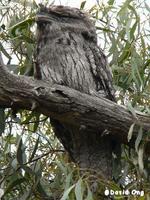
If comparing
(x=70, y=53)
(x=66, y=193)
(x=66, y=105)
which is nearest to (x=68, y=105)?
(x=66, y=105)

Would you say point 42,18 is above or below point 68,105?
above

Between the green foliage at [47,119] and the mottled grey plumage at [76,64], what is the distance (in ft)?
0.24

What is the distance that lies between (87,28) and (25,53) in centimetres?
28

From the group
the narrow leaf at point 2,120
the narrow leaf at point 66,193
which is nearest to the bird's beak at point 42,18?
the narrow leaf at point 2,120

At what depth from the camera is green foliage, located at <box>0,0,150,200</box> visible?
2.24 meters

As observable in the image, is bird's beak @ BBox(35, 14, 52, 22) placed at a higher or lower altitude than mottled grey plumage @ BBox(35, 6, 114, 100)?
higher

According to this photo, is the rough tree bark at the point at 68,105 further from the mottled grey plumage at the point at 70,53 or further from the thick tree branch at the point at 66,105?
the mottled grey plumage at the point at 70,53

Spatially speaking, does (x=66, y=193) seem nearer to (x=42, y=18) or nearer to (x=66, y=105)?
(x=66, y=105)

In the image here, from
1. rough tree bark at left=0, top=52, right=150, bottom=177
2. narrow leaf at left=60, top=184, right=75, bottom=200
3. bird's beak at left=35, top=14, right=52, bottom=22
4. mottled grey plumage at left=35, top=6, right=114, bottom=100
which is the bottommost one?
narrow leaf at left=60, top=184, right=75, bottom=200

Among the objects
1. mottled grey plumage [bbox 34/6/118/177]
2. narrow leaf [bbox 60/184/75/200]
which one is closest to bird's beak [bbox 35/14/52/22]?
mottled grey plumage [bbox 34/6/118/177]

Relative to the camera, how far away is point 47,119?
8.08 feet

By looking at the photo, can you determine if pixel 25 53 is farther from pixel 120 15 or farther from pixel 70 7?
pixel 120 15

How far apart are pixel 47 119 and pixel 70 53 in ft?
1.03

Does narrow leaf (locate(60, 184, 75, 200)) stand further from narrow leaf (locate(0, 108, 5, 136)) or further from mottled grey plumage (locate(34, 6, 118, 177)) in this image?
Answer: narrow leaf (locate(0, 108, 5, 136))
